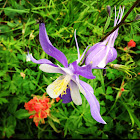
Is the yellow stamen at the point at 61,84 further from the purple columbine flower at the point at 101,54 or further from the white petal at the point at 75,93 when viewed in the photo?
the purple columbine flower at the point at 101,54

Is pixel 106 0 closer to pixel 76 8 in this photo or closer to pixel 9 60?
pixel 76 8

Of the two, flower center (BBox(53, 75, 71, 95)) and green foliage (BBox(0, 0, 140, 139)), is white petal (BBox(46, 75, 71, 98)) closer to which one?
flower center (BBox(53, 75, 71, 95))

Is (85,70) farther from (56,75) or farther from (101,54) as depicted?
(56,75)

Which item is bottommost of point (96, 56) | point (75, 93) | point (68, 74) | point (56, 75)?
point (56, 75)

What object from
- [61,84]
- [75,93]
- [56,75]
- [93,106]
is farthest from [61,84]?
[56,75]

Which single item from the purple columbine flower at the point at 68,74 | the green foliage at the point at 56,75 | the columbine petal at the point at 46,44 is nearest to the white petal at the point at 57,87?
the purple columbine flower at the point at 68,74

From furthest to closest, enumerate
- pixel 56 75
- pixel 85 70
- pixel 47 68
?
pixel 56 75
pixel 47 68
pixel 85 70

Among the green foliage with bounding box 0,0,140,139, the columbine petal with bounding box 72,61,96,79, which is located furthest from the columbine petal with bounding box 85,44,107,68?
the green foliage with bounding box 0,0,140,139
